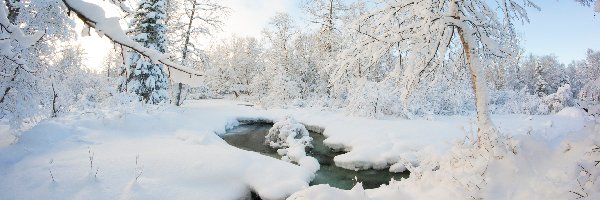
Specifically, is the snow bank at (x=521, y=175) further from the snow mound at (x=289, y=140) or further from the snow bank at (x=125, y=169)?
the snow mound at (x=289, y=140)

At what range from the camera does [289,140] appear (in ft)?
44.7

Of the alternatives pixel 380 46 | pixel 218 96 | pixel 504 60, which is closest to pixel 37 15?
pixel 380 46

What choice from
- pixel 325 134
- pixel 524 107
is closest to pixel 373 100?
pixel 325 134

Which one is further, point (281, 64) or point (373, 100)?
point (281, 64)

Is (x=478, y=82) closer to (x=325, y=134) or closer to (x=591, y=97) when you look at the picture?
(x=591, y=97)

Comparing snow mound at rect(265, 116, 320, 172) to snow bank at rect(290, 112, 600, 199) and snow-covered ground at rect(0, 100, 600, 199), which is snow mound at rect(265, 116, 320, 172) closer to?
snow-covered ground at rect(0, 100, 600, 199)

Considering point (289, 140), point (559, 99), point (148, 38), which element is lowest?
point (289, 140)

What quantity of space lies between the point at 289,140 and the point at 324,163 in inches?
101

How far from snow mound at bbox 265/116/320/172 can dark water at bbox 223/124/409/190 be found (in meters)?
0.33

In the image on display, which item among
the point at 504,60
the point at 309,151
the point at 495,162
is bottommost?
the point at 309,151

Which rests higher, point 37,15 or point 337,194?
point 37,15

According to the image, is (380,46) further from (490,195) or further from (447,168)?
(490,195)

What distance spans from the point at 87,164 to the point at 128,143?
2592 millimetres

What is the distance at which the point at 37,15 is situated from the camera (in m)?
9.45
